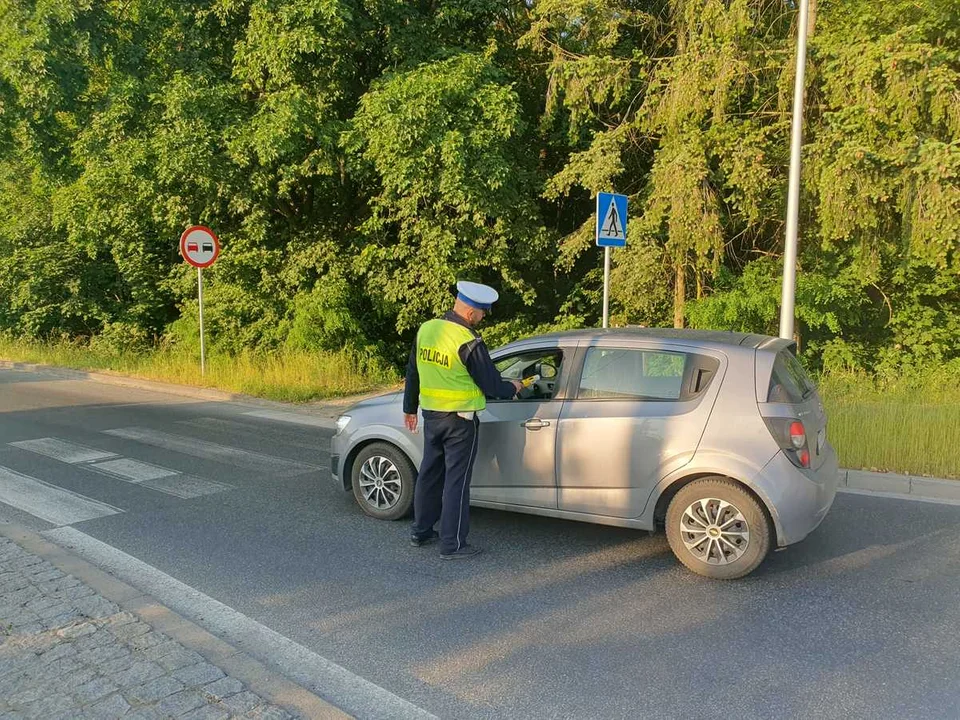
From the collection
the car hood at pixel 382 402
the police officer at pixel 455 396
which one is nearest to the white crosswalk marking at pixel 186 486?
the car hood at pixel 382 402

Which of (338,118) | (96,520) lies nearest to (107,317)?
(338,118)

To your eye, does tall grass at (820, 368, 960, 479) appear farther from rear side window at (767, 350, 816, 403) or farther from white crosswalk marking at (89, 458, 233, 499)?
white crosswalk marking at (89, 458, 233, 499)

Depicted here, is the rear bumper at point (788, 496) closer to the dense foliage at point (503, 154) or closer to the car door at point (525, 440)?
the car door at point (525, 440)

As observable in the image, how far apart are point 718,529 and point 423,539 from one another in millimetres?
2005

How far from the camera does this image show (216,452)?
8297 mm

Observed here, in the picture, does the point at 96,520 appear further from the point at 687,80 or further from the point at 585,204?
the point at 585,204

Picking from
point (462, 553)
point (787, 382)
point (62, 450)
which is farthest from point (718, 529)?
point (62, 450)

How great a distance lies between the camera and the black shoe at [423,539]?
5207 millimetres

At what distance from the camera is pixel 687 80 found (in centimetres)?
1127

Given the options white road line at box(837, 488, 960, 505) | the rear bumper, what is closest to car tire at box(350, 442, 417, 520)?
the rear bumper

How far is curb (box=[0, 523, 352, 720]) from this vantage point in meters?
3.15

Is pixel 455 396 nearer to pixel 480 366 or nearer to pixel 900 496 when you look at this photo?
pixel 480 366

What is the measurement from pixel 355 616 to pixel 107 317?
18.2 metres

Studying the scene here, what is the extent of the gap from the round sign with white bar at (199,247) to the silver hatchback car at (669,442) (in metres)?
9.56
